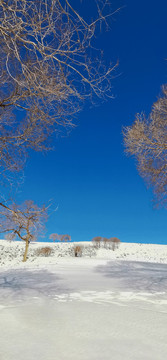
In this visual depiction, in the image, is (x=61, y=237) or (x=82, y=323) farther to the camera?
(x=61, y=237)

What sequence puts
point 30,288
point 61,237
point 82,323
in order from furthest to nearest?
point 61,237 → point 30,288 → point 82,323

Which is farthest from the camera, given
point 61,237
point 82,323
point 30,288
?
point 61,237

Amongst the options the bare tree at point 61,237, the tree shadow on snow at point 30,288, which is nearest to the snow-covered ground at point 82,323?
the tree shadow on snow at point 30,288

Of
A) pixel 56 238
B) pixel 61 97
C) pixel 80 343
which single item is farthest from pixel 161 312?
pixel 56 238

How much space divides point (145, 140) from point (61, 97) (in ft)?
15.3

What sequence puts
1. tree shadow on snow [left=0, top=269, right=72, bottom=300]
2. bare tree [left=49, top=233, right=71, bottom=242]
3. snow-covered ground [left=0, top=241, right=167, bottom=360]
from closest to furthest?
snow-covered ground [left=0, top=241, right=167, bottom=360] → tree shadow on snow [left=0, top=269, right=72, bottom=300] → bare tree [left=49, top=233, right=71, bottom=242]

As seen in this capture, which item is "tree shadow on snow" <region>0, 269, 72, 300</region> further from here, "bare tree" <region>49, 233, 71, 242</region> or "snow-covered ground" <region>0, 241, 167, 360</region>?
"bare tree" <region>49, 233, 71, 242</region>

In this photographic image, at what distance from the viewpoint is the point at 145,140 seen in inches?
324

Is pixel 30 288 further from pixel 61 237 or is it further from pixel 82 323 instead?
pixel 61 237

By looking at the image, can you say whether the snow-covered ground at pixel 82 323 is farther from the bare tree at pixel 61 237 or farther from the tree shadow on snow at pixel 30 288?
the bare tree at pixel 61 237

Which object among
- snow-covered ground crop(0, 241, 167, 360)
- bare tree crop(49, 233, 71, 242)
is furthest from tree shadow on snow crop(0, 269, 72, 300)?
bare tree crop(49, 233, 71, 242)

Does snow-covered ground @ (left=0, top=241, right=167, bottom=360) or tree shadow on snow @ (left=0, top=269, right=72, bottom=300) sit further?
tree shadow on snow @ (left=0, top=269, right=72, bottom=300)

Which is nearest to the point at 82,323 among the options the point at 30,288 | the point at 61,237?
the point at 30,288

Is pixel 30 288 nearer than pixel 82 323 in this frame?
No
